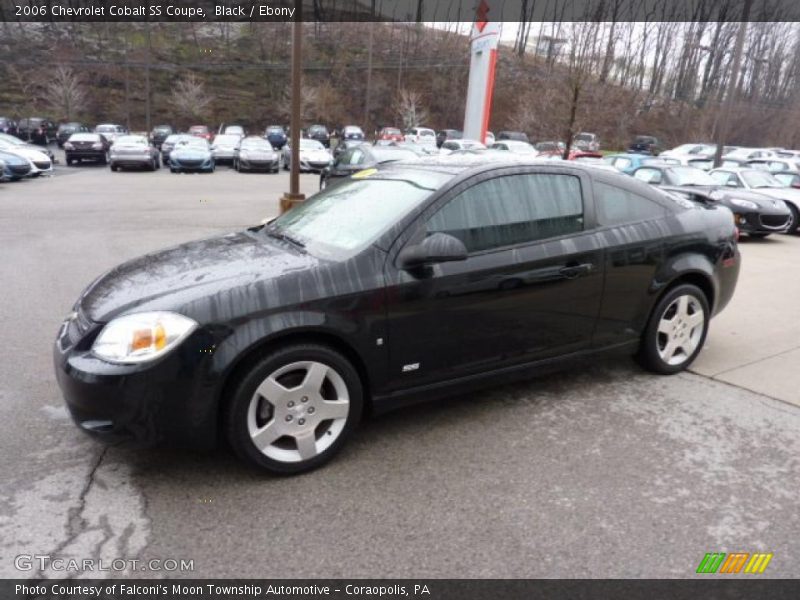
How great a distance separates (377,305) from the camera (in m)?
3.13

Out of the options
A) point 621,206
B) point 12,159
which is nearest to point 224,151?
point 12,159

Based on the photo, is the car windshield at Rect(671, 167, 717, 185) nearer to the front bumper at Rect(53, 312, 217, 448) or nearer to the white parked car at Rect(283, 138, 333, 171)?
the front bumper at Rect(53, 312, 217, 448)

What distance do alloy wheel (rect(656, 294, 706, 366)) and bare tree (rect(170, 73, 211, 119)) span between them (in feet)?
181

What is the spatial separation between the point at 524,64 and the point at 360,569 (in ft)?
242

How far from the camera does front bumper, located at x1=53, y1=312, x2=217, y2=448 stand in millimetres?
2740

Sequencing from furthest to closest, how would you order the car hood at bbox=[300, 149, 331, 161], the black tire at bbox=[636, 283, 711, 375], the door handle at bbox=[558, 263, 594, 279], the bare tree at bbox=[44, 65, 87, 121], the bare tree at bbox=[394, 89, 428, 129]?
the bare tree at bbox=[394, 89, 428, 129], the bare tree at bbox=[44, 65, 87, 121], the car hood at bbox=[300, 149, 331, 161], the black tire at bbox=[636, 283, 711, 375], the door handle at bbox=[558, 263, 594, 279]

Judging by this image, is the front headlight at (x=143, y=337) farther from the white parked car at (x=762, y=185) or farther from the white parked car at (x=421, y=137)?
the white parked car at (x=421, y=137)

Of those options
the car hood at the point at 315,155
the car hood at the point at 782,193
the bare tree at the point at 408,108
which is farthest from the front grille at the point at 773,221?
the bare tree at the point at 408,108

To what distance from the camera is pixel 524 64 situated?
69312 millimetres

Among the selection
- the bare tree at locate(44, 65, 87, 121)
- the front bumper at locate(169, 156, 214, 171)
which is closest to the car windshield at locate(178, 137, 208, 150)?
the front bumper at locate(169, 156, 214, 171)

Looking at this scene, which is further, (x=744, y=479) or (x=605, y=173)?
(x=605, y=173)

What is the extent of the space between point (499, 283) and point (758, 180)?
12.8 metres
